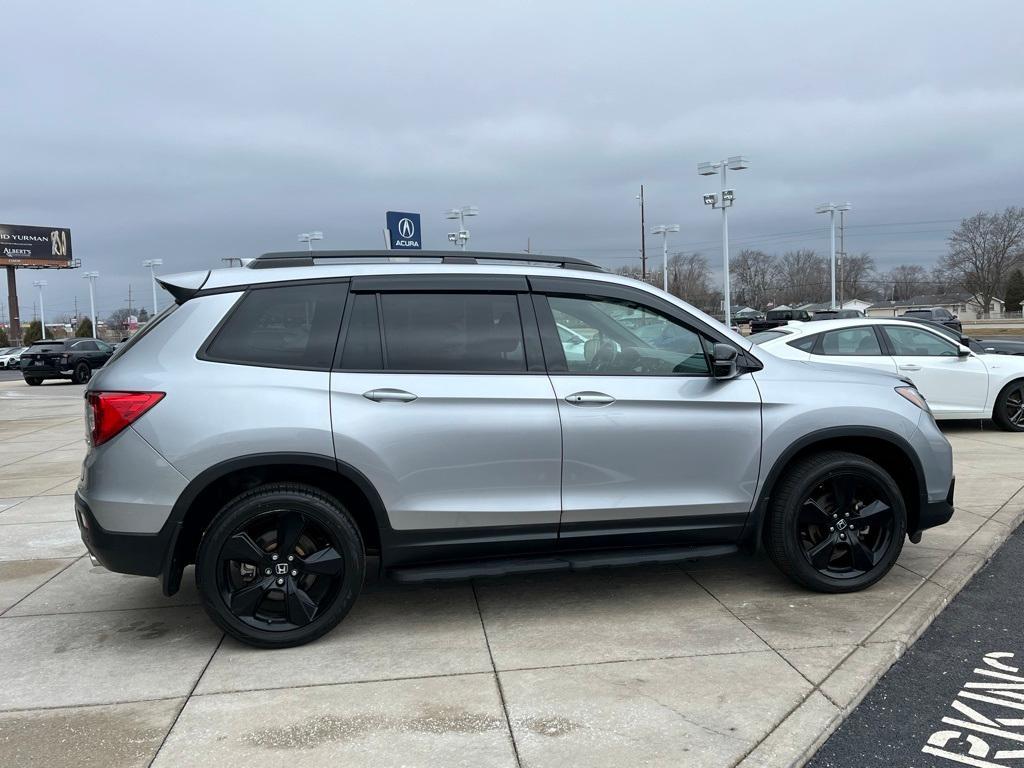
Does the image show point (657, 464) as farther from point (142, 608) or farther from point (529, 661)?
point (142, 608)

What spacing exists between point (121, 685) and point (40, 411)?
14718 mm

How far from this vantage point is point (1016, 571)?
480 centimetres

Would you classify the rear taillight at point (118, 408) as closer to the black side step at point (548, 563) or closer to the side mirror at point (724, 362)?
the black side step at point (548, 563)

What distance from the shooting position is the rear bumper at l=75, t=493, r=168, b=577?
3605 mm

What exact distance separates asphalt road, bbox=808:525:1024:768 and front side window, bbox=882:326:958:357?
234 inches

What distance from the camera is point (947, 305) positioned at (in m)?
115

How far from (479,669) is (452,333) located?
160 cm

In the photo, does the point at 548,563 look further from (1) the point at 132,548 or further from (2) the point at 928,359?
(2) the point at 928,359

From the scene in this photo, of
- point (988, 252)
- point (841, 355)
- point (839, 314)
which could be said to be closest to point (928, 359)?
point (841, 355)

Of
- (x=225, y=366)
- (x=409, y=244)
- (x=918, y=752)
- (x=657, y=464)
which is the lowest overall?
(x=918, y=752)

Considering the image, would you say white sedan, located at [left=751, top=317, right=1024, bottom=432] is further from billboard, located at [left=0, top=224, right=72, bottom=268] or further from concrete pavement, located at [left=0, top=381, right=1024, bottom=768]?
billboard, located at [left=0, top=224, right=72, bottom=268]

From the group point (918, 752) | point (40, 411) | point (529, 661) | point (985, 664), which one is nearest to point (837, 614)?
point (985, 664)

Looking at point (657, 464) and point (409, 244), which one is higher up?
point (409, 244)

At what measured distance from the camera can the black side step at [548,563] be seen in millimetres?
3883
